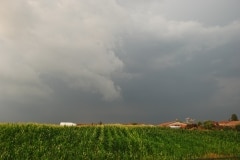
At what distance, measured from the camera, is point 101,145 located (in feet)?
146

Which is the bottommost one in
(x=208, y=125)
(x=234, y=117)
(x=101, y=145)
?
(x=101, y=145)

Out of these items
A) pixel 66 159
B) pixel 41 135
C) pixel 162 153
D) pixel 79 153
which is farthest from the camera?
pixel 41 135

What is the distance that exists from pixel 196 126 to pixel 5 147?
49383 mm

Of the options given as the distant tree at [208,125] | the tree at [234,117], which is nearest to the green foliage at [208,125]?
the distant tree at [208,125]

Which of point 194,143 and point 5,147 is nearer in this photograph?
point 5,147

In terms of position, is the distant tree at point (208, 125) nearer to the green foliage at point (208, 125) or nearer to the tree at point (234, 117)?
the green foliage at point (208, 125)

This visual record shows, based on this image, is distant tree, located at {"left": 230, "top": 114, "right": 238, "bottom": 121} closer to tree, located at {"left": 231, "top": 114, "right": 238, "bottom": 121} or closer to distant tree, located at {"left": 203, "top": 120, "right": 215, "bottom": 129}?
tree, located at {"left": 231, "top": 114, "right": 238, "bottom": 121}

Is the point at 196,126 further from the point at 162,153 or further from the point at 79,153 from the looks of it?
the point at 79,153

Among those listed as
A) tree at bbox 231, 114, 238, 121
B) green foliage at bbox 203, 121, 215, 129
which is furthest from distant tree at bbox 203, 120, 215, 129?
tree at bbox 231, 114, 238, 121

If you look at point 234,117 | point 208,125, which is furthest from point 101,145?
point 234,117

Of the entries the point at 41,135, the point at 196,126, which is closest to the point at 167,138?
the point at 41,135

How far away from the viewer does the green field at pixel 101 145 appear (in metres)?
39.0

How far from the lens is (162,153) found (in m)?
43.2

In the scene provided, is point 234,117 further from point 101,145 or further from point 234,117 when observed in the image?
point 101,145
